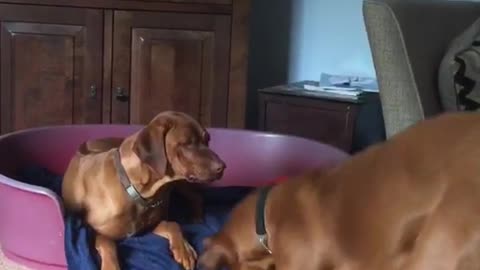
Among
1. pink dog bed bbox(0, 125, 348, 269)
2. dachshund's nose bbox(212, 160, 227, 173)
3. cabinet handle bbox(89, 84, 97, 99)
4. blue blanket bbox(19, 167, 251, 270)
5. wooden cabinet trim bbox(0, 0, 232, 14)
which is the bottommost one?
blue blanket bbox(19, 167, 251, 270)

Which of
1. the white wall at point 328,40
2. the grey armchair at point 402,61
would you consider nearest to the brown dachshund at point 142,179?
the grey armchair at point 402,61

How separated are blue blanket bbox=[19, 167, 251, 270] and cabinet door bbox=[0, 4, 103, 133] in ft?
1.75

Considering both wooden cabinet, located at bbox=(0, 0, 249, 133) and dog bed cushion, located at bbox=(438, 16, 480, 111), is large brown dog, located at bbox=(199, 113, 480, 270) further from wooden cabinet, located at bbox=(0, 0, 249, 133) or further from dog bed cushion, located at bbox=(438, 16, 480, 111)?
wooden cabinet, located at bbox=(0, 0, 249, 133)

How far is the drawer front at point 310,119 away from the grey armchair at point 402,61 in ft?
1.68

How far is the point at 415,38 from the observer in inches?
80.9

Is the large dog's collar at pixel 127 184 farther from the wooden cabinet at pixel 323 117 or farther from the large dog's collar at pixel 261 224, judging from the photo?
the wooden cabinet at pixel 323 117

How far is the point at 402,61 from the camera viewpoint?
201 centimetres

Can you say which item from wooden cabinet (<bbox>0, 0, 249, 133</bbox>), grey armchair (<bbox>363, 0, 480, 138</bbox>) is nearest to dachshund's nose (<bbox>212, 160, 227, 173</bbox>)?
grey armchair (<bbox>363, 0, 480, 138</bbox>)

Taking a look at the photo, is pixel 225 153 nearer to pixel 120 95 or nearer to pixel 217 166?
pixel 120 95

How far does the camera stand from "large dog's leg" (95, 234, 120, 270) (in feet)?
5.74

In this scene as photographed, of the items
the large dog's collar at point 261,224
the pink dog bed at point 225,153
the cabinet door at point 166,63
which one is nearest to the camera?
the large dog's collar at point 261,224

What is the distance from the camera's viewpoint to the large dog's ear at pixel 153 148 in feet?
5.71

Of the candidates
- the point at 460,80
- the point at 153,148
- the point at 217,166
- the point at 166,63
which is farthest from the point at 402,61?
the point at 166,63

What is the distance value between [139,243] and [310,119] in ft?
3.09
